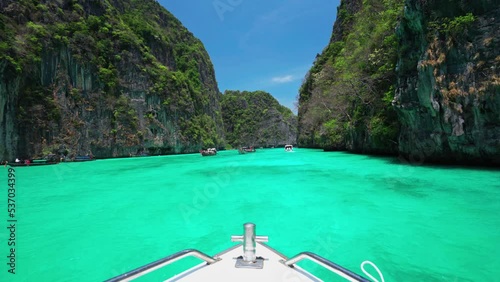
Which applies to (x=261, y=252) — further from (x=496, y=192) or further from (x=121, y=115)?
(x=121, y=115)

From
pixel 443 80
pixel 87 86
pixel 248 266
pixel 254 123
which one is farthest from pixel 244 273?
pixel 254 123

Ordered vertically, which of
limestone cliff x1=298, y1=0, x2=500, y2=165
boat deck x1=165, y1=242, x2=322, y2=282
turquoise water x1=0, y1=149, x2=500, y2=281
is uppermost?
limestone cliff x1=298, y1=0, x2=500, y2=165

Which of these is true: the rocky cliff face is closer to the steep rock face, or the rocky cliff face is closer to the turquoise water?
the turquoise water

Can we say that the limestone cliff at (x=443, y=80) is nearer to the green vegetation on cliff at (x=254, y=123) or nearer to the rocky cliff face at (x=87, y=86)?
the rocky cliff face at (x=87, y=86)

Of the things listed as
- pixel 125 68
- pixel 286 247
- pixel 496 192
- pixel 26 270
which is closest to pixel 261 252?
pixel 286 247

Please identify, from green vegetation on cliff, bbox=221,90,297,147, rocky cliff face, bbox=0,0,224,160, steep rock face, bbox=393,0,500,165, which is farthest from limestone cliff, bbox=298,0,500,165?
green vegetation on cliff, bbox=221,90,297,147

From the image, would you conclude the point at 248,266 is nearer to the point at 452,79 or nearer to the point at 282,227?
the point at 282,227
